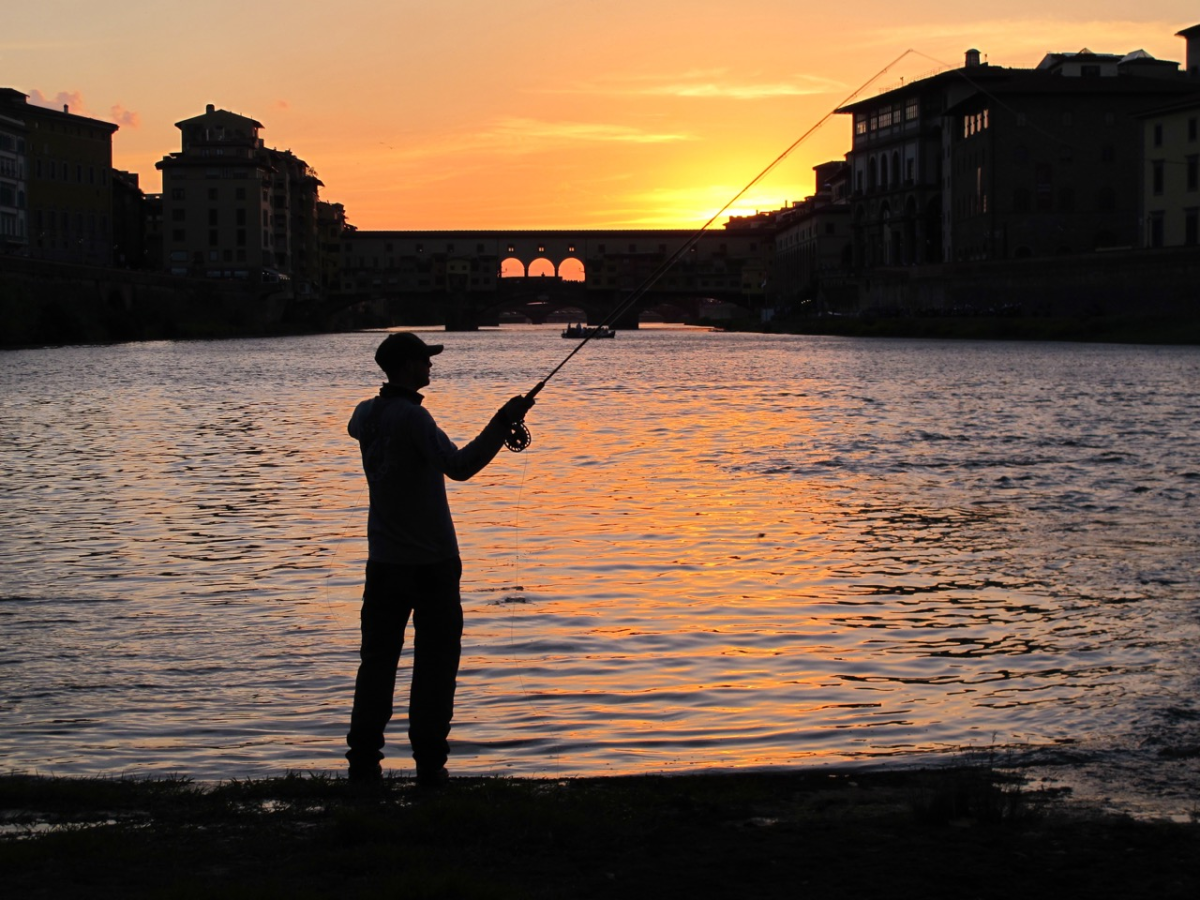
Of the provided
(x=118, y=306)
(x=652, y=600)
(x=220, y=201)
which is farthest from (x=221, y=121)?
(x=652, y=600)

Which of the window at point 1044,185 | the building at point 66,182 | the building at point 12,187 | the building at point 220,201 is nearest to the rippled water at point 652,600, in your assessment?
the window at point 1044,185

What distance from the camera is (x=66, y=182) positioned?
4729 inches

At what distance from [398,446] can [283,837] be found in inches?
69.7

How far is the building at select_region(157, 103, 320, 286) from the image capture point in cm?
13712

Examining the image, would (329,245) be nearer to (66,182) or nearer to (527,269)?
(527,269)

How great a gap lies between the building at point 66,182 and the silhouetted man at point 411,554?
110 meters

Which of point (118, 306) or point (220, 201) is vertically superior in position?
point (220, 201)

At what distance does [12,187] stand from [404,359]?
108 meters

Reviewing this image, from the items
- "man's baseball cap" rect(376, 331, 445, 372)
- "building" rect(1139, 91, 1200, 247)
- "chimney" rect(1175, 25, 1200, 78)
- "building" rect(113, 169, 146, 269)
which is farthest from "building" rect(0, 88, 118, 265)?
"man's baseball cap" rect(376, 331, 445, 372)

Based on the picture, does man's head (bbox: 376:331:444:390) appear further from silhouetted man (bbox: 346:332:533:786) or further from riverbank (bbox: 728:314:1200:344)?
riverbank (bbox: 728:314:1200:344)

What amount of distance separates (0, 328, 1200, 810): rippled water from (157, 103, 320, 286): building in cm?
11231

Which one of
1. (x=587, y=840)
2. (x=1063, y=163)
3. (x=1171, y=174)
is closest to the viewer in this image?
(x=587, y=840)

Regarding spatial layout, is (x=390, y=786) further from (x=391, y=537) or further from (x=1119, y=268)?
(x=1119, y=268)

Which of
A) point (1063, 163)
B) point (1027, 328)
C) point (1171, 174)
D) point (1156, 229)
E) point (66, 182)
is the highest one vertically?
point (66, 182)
